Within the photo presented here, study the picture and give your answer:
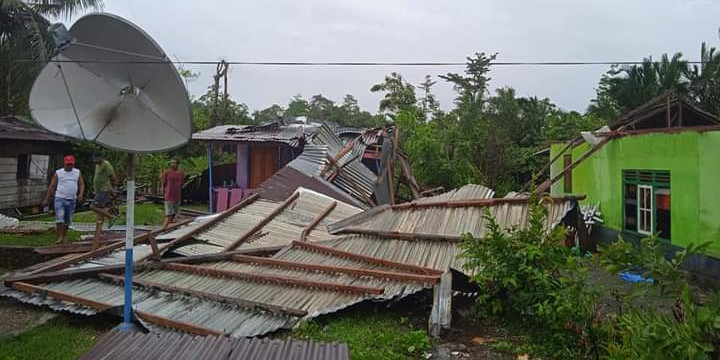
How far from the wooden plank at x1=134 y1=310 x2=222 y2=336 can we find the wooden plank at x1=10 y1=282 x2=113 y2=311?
51 centimetres

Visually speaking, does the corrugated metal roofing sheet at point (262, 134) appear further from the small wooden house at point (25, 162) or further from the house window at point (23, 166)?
the house window at point (23, 166)

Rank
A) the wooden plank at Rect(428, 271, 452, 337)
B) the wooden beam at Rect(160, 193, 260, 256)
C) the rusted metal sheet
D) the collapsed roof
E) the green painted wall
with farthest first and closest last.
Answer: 1. the green painted wall
2. the wooden beam at Rect(160, 193, 260, 256)
3. the collapsed roof
4. the wooden plank at Rect(428, 271, 452, 337)
5. the rusted metal sheet

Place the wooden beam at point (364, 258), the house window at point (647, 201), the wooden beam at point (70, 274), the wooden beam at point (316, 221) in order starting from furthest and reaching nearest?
the house window at point (647, 201) → the wooden beam at point (316, 221) → the wooden beam at point (70, 274) → the wooden beam at point (364, 258)

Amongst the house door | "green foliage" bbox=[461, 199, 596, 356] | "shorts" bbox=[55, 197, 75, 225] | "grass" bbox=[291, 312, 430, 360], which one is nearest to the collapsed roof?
"grass" bbox=[291, 312, 430, 360]

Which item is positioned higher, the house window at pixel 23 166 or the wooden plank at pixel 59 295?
the house window at pixel 23 166

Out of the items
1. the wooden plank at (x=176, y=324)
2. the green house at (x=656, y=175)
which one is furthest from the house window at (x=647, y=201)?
the wooden plank at (x=176, y=324)

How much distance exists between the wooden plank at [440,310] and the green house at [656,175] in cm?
447

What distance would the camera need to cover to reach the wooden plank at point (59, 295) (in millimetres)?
5398

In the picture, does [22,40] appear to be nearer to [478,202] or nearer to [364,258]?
[364,258]

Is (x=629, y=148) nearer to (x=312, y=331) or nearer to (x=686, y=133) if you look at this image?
(x=686, y=133)

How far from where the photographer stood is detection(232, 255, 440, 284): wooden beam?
18.0ft

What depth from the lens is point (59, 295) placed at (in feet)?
18.7

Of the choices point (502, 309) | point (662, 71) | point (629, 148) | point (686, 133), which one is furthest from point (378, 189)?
point (662, 71)

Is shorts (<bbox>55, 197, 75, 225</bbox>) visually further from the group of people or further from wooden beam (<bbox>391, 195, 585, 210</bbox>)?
wooden beam (<bbox>391, 195, 585, 210</bbox>)
